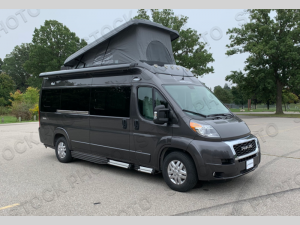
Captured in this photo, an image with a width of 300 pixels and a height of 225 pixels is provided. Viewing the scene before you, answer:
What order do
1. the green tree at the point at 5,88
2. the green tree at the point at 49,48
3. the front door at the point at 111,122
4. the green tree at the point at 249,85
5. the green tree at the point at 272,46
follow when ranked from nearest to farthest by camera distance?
1. the front door at the point at 111,122
2. the green tree at the point at 272,46
3. the green tree at the point at 249,85
4. the green tree at the point at 5,88
5. the green tree at the point at 49,48

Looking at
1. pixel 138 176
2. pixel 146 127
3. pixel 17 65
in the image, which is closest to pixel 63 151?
pixel 138 176

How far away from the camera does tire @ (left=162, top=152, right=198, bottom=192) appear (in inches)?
194

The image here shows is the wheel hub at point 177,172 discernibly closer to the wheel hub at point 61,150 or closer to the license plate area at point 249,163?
the license plate area at point 249,163

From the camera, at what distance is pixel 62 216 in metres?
4.07

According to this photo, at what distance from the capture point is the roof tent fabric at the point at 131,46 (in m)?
6.82

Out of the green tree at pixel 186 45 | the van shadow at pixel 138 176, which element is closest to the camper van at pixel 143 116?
the van shadow at pixel 138 176

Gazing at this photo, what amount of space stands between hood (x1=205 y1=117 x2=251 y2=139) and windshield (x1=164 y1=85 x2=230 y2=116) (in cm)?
34

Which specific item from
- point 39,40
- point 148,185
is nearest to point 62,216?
point 148,185

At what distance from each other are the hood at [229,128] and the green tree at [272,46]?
28.6 m

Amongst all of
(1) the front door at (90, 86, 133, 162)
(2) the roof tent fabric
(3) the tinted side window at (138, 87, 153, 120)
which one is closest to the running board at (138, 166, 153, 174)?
(1) the front door at (90, 86, 133, 162)

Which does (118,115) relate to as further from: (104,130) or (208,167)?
(208,167)

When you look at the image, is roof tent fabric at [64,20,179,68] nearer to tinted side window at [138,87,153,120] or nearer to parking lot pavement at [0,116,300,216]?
tinted side window at [138,87,153,120]

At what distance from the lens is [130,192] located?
512 centimetres

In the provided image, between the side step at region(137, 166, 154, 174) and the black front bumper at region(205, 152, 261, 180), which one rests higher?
the black front bumper at region(205, 152, 261, 180)
